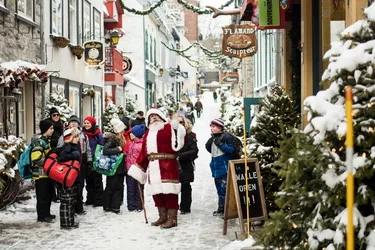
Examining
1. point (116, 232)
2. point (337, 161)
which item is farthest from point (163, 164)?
point (337, 161)

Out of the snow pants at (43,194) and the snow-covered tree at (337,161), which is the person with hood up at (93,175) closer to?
the snow pants at (43,194)

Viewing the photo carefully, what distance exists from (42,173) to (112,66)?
17750 millimetres

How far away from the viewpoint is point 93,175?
11.4 metres

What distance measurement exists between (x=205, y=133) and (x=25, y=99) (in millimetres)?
20565

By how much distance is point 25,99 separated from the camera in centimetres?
1477

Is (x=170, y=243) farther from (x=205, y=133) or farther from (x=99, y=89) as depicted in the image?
(x=205, y=133)

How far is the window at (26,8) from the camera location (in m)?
14.2

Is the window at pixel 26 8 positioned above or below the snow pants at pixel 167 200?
above

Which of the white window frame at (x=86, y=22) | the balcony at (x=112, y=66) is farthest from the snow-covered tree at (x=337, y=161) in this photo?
the balcony at (x=112, y=66)

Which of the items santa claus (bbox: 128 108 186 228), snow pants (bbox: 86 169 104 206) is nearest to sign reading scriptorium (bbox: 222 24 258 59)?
snow pants (bbox: 86 169 104 206)

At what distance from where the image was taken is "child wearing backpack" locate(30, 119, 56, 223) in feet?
30.5

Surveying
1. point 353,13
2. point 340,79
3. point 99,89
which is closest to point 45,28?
point 99,89

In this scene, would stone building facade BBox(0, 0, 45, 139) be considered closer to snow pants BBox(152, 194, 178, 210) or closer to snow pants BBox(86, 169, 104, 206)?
snow pants BBox(86, 169, 104, 206)

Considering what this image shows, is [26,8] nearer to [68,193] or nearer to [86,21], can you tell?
[68,193]
